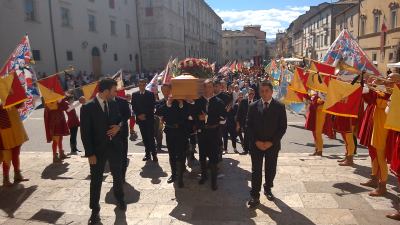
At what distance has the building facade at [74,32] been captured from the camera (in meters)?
25.1

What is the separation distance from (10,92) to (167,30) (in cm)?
4565

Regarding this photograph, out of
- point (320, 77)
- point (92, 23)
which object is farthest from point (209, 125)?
point (92, 23)

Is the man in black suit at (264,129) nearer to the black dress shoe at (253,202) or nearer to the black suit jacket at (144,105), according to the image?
the black dress shoe at (253,202)

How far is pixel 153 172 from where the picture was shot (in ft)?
24.0

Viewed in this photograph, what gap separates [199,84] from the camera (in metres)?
6.52

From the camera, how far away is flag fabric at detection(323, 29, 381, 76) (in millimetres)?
6824

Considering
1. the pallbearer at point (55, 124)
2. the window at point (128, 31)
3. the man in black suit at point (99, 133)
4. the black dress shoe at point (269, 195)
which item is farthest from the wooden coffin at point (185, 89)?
the window at point (128, 31)

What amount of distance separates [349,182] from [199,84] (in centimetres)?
315

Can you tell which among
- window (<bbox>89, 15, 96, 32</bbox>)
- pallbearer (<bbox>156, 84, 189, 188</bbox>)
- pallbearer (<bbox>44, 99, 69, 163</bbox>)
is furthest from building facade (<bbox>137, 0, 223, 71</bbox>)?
pallbearer (<bbox>156, 84, 189, 188</bbox>)

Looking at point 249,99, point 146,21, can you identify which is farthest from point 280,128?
point 146,21

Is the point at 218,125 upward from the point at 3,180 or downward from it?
upward

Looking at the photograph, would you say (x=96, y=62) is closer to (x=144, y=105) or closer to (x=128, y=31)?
(x=128, y=31)

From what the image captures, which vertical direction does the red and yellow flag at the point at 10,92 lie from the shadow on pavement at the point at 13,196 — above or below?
above

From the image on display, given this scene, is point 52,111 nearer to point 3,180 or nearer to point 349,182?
point 3,180
